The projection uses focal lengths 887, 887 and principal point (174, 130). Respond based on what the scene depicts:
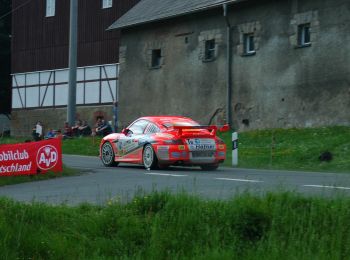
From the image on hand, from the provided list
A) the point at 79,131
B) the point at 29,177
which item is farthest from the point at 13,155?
the point at 79,131

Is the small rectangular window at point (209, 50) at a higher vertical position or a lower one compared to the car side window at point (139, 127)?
higher

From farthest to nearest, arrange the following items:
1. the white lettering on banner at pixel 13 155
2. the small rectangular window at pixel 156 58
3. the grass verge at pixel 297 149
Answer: the small rectangular window at pixel 156 58
the grass verge at pixel 297 149
the white lettering on banner at pixel 13 155

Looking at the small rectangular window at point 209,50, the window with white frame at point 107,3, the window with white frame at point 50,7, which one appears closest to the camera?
the small rectangular window at point 209,50

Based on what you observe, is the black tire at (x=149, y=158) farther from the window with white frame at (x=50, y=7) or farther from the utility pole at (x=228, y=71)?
the window with white frame at (x=50, y=7)

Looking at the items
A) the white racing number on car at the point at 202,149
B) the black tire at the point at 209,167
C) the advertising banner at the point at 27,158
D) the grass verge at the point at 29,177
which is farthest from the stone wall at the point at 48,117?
the advertising banner at the point at 27,158

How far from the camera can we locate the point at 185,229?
1073 cm

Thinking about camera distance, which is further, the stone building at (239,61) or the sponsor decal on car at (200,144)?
the stone building at (239,61)

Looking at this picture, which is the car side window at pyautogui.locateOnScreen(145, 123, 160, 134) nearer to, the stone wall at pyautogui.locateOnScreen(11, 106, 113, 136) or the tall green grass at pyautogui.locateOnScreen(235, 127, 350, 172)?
the tall green grass at pyautogui.locateOnScreen(235, 127, 350, 172)

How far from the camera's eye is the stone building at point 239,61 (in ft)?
119

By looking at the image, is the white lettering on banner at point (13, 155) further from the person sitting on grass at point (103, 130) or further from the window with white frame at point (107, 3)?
the window with white frame at point (107, 3)

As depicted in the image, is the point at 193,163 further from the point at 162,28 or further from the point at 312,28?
the point at 162,28

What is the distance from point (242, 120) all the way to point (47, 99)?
70.9ft

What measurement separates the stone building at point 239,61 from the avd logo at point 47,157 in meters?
16.4

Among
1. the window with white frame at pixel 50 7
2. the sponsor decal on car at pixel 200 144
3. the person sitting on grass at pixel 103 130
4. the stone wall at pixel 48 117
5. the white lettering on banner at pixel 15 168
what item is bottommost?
the white lettering on banner at pixel 15 168
